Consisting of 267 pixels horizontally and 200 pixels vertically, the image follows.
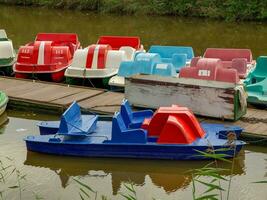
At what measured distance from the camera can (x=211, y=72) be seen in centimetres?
1009

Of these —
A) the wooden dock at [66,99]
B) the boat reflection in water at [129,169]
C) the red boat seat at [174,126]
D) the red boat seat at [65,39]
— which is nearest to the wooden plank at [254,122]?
the wooden dock at [66,99]

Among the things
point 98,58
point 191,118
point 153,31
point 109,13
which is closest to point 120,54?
point 98,58

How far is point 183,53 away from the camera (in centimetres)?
1306

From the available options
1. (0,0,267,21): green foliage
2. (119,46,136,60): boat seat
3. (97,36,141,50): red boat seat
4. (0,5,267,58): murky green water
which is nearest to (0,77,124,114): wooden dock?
(119,46,136,60): boat seat

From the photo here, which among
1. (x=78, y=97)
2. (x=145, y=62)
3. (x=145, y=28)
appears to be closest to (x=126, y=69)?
(x=145, y=62)

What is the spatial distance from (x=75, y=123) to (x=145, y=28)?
15858 mm

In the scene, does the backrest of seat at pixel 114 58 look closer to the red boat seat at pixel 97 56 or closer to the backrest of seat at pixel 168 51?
the red boat seat at pixel 97 56

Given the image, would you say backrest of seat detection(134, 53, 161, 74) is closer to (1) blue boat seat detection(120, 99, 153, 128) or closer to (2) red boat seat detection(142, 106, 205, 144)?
(1) blue boat seat detection(120, 99, 153, 128)

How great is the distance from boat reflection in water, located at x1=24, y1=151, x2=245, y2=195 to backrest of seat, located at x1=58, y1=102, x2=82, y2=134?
0.46 m

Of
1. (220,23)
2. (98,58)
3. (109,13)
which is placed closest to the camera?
(98,58)

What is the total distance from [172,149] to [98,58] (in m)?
4.61

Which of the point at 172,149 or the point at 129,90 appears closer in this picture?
the point at 172,149

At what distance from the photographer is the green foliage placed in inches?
984

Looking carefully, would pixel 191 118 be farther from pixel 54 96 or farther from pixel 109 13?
pixel 109 13
